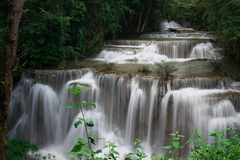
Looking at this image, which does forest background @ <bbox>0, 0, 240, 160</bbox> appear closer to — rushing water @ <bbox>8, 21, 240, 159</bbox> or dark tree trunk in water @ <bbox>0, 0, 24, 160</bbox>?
dark tree trunk in water @ <bbox>0, 0, 24, 160</bbox>

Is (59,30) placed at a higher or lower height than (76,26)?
lower

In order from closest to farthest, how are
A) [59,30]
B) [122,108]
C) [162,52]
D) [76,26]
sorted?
1. [122,108]
2. [59,30]
3. [76,26]
4. [162,52]

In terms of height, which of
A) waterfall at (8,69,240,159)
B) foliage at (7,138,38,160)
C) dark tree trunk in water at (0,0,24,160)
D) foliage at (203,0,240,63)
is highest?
foliage at (203,0,240,63)

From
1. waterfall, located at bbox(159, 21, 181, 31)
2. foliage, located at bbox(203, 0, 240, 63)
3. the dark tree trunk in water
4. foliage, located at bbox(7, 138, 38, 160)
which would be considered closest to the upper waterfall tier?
foliage, located at bbox(203, 0, 240, 63)

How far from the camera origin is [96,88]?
31.8ft

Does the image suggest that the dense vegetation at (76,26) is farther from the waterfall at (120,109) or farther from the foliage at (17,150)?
the foliage at (17,150)

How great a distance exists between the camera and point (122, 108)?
9.29 metres

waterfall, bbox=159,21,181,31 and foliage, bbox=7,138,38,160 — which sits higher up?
waterfall, bbox=159,21,181,31

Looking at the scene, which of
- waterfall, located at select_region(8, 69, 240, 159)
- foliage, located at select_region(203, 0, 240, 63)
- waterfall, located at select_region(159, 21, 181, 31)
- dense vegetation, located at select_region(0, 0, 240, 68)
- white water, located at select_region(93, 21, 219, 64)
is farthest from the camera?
waterfall, located at select_region(159, 21, 181, 31)

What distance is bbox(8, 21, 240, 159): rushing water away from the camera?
8.03 meters

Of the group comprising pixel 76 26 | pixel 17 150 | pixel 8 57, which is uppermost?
pixel 76 26

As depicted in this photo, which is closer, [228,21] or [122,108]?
[228,21]

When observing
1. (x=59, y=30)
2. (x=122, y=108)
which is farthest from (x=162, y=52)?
(x=59, y=30)

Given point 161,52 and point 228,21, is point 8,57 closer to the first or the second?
point 228,21
